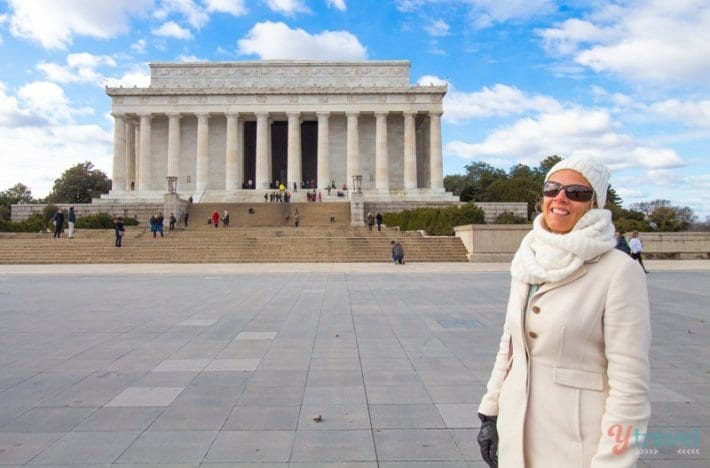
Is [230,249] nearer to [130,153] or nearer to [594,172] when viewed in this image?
[594,172]

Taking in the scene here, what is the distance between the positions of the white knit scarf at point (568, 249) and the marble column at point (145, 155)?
61.4 metres

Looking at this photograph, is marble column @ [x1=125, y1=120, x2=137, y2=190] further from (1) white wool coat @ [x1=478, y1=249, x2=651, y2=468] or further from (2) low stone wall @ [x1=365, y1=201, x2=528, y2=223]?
(1) white wool coat @ [x1=478, y1=249, x2=651, y2=468]

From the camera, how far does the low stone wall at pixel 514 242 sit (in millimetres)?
29688

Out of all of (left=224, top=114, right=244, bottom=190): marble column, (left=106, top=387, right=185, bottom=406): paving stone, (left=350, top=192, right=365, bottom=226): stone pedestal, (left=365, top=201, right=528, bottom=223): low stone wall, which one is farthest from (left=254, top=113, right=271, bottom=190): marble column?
(left=106, top=387, right=185, bottom=406): paving stone

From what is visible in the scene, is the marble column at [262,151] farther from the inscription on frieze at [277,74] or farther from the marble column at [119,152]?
the marble column at [119,152]

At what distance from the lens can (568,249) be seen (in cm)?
270

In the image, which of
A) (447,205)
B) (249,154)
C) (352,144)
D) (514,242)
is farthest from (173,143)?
(514,242)

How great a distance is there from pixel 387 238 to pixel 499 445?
101 feet

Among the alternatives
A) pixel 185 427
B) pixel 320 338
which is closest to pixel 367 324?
pixel 320 338

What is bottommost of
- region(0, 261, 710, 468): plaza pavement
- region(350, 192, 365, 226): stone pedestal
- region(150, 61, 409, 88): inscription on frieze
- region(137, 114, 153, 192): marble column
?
region(0, 261, 710, 468): plaza pavement

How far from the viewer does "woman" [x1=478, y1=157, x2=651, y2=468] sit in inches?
100

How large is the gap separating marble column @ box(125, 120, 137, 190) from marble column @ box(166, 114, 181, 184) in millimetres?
5023

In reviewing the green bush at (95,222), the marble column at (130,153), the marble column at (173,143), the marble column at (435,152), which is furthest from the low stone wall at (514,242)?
the marble column at (130,153)

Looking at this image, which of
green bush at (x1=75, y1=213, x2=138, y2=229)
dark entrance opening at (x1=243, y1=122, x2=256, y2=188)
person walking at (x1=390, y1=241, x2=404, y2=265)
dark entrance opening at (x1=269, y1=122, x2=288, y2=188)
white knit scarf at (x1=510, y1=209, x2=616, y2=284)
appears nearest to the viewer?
white knit scarf at (x1=510, y1=209, x2=616, y2=284)
